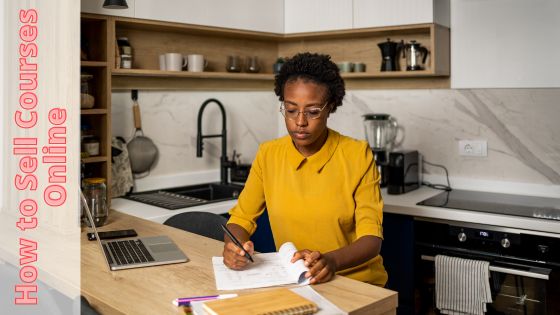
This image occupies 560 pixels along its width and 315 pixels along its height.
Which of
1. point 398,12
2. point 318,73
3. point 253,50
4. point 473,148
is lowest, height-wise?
point 473,148

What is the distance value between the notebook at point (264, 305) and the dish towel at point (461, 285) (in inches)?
59.9

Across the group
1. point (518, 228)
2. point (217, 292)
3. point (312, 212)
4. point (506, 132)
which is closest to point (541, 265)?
point (518, 228)

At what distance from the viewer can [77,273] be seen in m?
1.77

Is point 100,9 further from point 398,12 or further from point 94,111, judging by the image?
point 398,12

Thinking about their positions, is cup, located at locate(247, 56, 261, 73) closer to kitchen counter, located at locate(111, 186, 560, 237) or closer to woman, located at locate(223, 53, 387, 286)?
kitchen counter, located at locate(111, 186, 560, 237)

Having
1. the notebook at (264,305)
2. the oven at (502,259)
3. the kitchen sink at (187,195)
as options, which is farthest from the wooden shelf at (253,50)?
the notebook at (264,305)

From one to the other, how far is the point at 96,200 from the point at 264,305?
4.32 ft

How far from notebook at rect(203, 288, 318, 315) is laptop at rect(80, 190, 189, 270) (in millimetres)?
479

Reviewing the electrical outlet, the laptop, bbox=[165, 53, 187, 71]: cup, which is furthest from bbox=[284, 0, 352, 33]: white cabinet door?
the laptop

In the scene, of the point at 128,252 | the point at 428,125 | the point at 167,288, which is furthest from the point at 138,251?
the point at 428,125

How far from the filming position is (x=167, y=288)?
1.60 m

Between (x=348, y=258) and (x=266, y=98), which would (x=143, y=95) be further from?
(x=348, y=258)

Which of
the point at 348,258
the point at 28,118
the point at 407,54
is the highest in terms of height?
the point at 407,54

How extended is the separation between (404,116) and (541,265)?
1.27 metres
